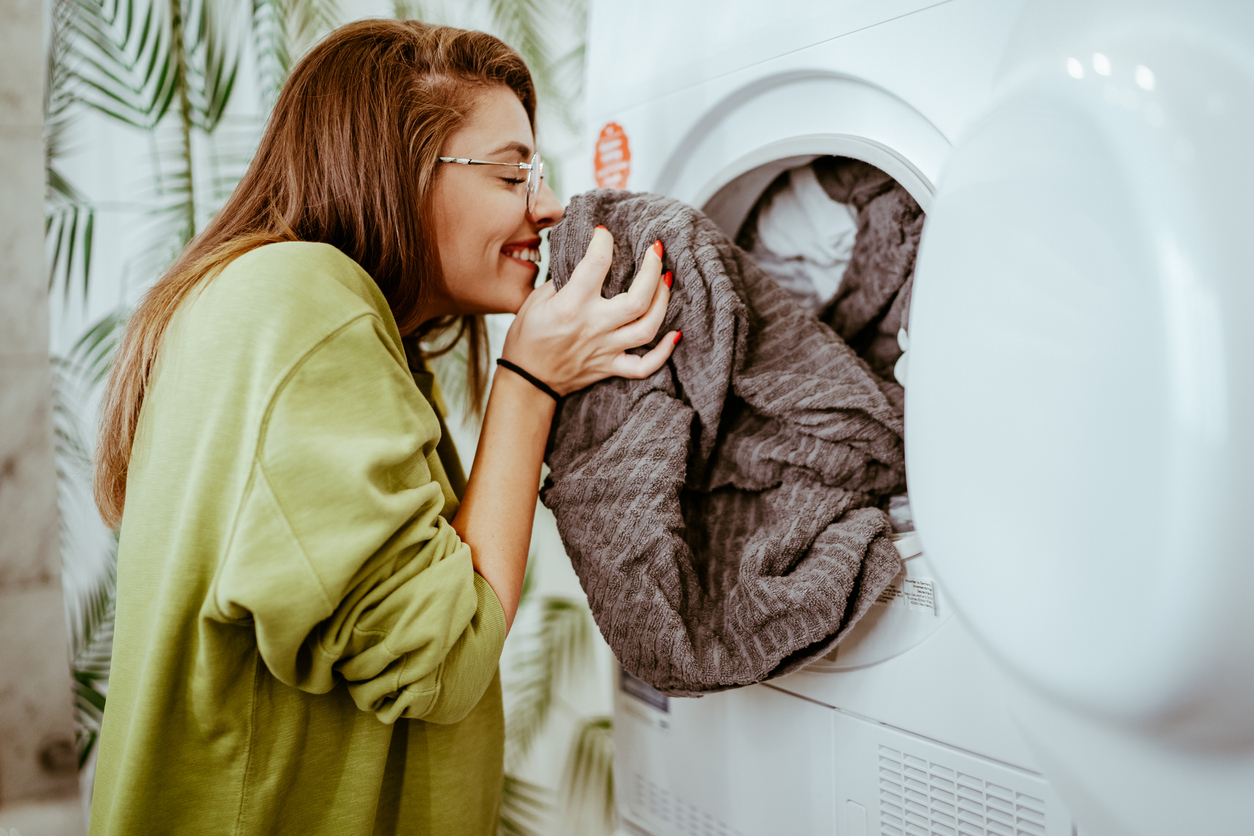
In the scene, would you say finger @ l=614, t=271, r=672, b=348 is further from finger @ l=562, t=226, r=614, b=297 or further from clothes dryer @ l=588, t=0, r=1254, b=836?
clothes dryer @ l=588, t=0, r=1254, b=836

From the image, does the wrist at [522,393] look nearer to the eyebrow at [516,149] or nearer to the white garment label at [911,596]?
the eyebrow at [516,149]

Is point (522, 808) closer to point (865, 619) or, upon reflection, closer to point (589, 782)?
point (589, 782)

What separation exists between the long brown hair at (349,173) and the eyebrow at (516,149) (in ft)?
0.15

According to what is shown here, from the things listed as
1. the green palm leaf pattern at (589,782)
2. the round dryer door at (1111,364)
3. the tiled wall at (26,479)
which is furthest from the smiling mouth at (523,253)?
the green palm leaf pattern at (589,782)

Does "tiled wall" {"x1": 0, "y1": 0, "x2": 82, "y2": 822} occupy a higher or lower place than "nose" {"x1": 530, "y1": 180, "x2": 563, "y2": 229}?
lower

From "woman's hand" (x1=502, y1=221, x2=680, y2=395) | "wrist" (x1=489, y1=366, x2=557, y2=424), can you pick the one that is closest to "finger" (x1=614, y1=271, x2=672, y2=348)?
"woman's hand" (x1=502, y1=221, x2=680, y2=395)

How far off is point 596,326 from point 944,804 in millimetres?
551

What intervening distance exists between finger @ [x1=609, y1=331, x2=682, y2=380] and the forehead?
256mm

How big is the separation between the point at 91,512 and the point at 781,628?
3.48 ft

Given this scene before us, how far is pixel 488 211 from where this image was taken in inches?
29.3

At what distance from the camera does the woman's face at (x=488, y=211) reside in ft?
2.41

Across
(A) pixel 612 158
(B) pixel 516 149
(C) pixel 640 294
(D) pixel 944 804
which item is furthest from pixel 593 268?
(D) pixel 944 804

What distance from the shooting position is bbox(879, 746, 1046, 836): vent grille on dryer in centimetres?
58

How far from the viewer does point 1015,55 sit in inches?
19.2
